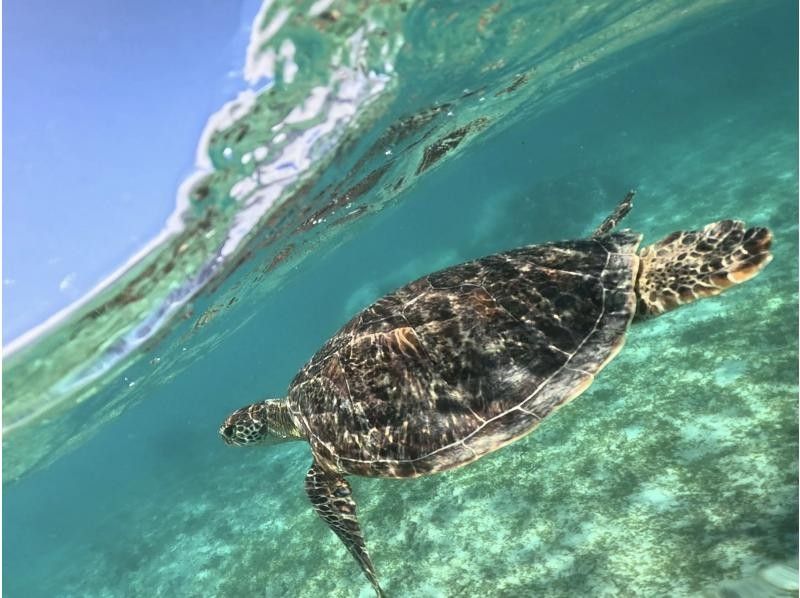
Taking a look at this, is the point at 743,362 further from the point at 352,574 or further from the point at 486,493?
the point at 352,574

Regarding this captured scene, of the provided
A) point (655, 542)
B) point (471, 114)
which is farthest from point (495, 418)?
point (471, 114)

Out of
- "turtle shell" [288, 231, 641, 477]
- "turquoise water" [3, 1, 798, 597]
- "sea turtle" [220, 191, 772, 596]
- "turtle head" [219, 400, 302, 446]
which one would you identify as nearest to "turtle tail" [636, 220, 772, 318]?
"sea turtle" [220, 191, 772, 596]

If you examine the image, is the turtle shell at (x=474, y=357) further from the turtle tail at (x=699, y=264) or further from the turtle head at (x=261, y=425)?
the turtle head at (x=261, y=425)

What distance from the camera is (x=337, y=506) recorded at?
231 inches

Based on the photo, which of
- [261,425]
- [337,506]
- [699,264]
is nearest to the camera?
[699,264]

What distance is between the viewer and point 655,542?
18.0ft

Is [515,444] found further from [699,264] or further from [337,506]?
[699,264]

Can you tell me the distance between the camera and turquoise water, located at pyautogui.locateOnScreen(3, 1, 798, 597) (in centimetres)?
586

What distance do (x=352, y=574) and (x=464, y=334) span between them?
521 centimetres

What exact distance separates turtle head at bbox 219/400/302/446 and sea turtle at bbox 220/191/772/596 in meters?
Result: 1.59

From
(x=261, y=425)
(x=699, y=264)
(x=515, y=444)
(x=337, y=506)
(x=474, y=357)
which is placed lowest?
(x=515, y=444)

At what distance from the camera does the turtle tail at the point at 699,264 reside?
14.9 feet

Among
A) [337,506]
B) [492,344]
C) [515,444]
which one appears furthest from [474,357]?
[515,444]

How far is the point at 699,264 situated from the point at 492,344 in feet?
7.10
